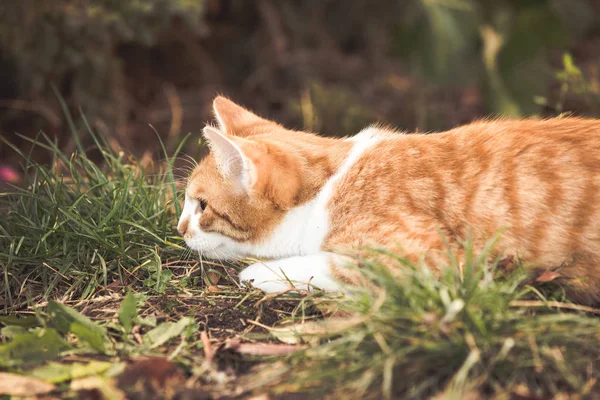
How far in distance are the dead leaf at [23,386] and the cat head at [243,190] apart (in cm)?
100

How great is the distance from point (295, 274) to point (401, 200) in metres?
0.53

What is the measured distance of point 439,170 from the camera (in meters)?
2.70

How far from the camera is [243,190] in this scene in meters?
2.80

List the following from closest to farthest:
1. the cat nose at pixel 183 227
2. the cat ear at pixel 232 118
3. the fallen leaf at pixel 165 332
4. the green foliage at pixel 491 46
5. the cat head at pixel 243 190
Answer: the fallen leaf at pixel 165 332 → the cat head at pixel 243 190 → the cat nose at pixel 183 227 → the cat ear at pixel 232 118 → the green foliage at pixel 491 46

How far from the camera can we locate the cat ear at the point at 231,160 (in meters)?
2.60

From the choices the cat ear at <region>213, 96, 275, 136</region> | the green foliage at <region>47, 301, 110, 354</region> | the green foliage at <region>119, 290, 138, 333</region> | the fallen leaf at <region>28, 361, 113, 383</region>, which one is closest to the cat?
the cat ear at <region>213, 96, 275, 136</region>

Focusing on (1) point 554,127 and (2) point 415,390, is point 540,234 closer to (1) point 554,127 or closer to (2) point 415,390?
(1) point 554,127

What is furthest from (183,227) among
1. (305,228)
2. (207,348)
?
(207,348)

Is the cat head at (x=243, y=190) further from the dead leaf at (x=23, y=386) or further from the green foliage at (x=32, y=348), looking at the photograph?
the dead leaf at (x=23, y=386)

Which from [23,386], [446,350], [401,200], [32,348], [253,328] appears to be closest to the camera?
[446,350]

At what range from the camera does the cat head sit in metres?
2.71

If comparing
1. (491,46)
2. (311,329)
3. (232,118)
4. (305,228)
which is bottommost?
(311,329)

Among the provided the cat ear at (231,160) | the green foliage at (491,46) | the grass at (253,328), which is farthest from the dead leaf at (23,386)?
the green foliage at (491,46)

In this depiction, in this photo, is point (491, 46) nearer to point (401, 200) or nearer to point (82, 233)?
point (401, 200)
